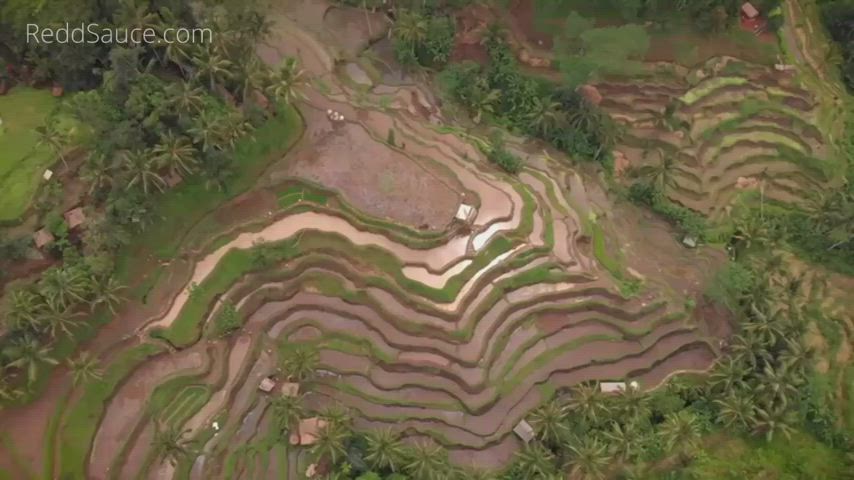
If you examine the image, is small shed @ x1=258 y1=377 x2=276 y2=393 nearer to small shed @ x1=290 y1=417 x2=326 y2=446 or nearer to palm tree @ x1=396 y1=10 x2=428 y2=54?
small shed @ x1=290 y1=417 x2=326 y2=446

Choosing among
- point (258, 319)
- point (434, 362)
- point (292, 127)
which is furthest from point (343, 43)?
point (434, 362)

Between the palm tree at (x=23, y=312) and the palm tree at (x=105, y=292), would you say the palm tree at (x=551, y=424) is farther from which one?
the palm tree at (x=23, y=312)

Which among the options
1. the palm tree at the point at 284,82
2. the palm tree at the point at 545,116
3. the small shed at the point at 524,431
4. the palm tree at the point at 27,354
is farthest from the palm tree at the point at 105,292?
the palm tree at the point at 545,116

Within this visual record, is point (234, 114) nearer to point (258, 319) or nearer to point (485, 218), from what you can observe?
point (258, 319)

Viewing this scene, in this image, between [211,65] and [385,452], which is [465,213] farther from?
Answer: [211,65]

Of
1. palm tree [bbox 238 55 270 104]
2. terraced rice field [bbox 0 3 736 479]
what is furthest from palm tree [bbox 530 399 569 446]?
palm tree [bbox 238 55 270 104]

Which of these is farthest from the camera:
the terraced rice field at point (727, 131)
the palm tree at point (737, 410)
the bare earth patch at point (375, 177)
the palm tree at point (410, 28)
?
the terraced rice field at point (727, 131)

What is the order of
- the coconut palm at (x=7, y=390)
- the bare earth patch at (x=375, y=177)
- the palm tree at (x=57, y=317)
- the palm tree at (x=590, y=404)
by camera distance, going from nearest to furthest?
the coconut palm at (x=7, y=390), the palm tree at (x=57, y=317), the palm tree at (x=590, y=404), the bare earth patch at (x=375, y=177)
